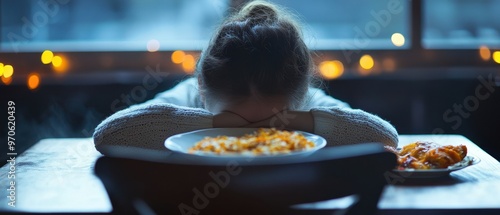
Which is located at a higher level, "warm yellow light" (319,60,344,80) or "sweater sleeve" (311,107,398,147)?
"sweater sleeve" (311,107,398,147)

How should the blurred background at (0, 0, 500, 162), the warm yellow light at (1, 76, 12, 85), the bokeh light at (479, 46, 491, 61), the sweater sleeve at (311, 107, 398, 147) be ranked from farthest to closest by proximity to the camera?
the bokeh light at (479, 46, 491, 61) < the warm yellow light at (1, 76, 12, 85) < the blurred background at (0, 0, 500, 162) < the sweater sleeve at (311, 107, 398, 147)

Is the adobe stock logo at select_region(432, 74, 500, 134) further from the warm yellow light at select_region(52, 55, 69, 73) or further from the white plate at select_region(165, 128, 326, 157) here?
the warm yellow light at select_region(52, 55, 69, 73)

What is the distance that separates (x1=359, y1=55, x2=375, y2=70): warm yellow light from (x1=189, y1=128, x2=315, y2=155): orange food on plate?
→ 1.92m

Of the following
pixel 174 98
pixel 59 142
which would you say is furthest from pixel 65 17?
pixel 59 142

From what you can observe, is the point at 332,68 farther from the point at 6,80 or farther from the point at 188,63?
the point at 6,80

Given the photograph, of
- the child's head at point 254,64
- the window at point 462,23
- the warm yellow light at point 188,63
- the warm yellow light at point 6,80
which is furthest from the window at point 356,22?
the child's head at point 254,64

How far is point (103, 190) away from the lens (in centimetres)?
126

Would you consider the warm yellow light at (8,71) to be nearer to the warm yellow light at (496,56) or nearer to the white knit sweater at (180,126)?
the white knit sweater at (180,126)

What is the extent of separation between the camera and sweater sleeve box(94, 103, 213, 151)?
1.44 m

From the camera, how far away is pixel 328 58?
312 cm

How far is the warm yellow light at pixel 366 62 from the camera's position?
10.3 feet

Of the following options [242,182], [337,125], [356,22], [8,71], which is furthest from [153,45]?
[242,182]

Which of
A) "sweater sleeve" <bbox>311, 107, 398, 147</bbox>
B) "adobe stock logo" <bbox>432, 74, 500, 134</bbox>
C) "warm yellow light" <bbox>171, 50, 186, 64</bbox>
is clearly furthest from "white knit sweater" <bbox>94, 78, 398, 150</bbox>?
"warm yellow light" <bbox>171, 50, 186, 64</bbox>

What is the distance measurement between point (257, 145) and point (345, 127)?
314 mm
